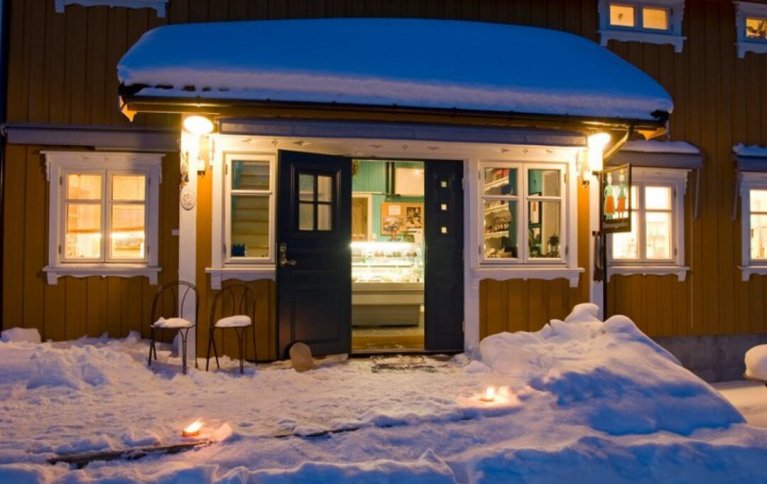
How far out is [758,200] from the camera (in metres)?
9.38

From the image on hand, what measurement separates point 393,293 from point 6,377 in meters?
6.11

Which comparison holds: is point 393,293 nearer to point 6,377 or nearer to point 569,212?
point 569,212

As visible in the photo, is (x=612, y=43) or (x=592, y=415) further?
(x=612, y=43)

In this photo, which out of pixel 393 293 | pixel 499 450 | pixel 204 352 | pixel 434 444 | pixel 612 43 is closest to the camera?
pixel 499 450

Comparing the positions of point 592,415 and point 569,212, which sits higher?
point 569,212

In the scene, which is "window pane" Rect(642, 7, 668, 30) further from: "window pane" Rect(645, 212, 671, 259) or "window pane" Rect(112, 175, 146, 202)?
"window pane" Rect(112, 175, 146, 202)

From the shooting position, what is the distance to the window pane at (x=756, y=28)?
31.0 ft

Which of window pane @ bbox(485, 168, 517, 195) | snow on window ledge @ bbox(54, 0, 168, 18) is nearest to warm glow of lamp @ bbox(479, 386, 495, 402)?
window pane @ bbox(485, 168, 517, 195)

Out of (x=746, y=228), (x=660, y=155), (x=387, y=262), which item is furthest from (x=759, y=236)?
(x=387, y=262)

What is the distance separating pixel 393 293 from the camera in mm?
10688

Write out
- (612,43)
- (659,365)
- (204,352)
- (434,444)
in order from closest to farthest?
(434,444) < (659,365) < (204,352) < (612,43)

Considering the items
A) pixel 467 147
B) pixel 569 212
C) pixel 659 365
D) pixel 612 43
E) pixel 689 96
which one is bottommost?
pixel 659 365

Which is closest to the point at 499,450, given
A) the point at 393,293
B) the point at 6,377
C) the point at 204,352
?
the point at 204,352

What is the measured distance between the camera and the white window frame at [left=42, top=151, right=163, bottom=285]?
771cm
